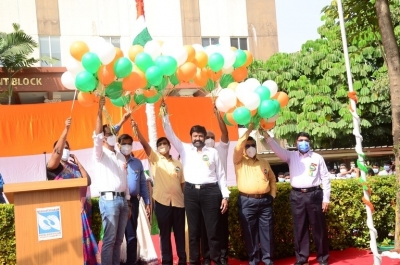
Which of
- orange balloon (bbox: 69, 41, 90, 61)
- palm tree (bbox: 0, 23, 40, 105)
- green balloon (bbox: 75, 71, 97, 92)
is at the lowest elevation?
green balloon (bbox: 75, 71, 97, 92)

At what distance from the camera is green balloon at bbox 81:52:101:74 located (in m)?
5.91

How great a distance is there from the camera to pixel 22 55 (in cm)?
2103

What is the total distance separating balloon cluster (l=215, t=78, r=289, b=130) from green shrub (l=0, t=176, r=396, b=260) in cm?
153

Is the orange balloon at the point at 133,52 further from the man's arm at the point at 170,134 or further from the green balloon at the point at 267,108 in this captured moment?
the green balloon at the point at 267,108

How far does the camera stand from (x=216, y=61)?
6.98 metres

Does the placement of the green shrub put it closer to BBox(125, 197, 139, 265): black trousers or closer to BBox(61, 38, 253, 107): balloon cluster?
BBox(125, 197, 139, 265): black trousers

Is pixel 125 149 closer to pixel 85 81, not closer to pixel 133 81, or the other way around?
pixel 133 81

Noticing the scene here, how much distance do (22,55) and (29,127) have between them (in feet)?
24.8

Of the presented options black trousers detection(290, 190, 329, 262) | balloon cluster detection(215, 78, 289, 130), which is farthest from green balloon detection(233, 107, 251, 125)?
black trousers detection(290, 190, 329, 262)

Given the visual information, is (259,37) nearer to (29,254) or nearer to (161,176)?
(161,176)

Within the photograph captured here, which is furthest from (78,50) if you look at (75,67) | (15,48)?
(15,48)

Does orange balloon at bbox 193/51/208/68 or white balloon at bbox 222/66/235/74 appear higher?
orange balloon at bbox 193/51/208/68

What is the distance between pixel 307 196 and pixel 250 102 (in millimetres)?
1548

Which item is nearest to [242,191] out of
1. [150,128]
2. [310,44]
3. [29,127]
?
[150,128]
